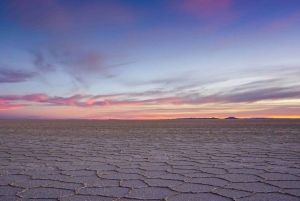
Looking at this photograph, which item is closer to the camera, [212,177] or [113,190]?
[113,190]

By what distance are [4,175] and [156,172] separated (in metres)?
1.34

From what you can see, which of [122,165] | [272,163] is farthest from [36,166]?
[272,163]

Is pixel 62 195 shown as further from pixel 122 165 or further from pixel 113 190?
pixel 122 165

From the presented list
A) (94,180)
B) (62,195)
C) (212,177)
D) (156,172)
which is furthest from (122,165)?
(62,195)

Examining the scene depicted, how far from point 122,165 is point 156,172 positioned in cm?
Result: 54

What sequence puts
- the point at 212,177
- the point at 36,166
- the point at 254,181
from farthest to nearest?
the point at 36,166 → the point at 212,177 → the point at 254,181

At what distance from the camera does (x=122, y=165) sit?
10.6 feet

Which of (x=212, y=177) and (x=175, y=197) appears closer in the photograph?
(x=175, y=197)

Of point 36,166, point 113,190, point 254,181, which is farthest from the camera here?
point 36,166

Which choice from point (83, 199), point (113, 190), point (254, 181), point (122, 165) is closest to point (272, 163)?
point (254, 181)

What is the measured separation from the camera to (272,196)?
78.5 inches

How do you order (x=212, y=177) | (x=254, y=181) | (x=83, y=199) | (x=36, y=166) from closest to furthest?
(x=83, y=199)
(x=254, y=181)
(x=212, y=177)
(x=36, y=166)

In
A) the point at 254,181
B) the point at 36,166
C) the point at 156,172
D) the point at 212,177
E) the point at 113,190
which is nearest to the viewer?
the point at 113,190

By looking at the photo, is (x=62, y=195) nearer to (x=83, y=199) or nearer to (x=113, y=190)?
(x=83, y=199)
